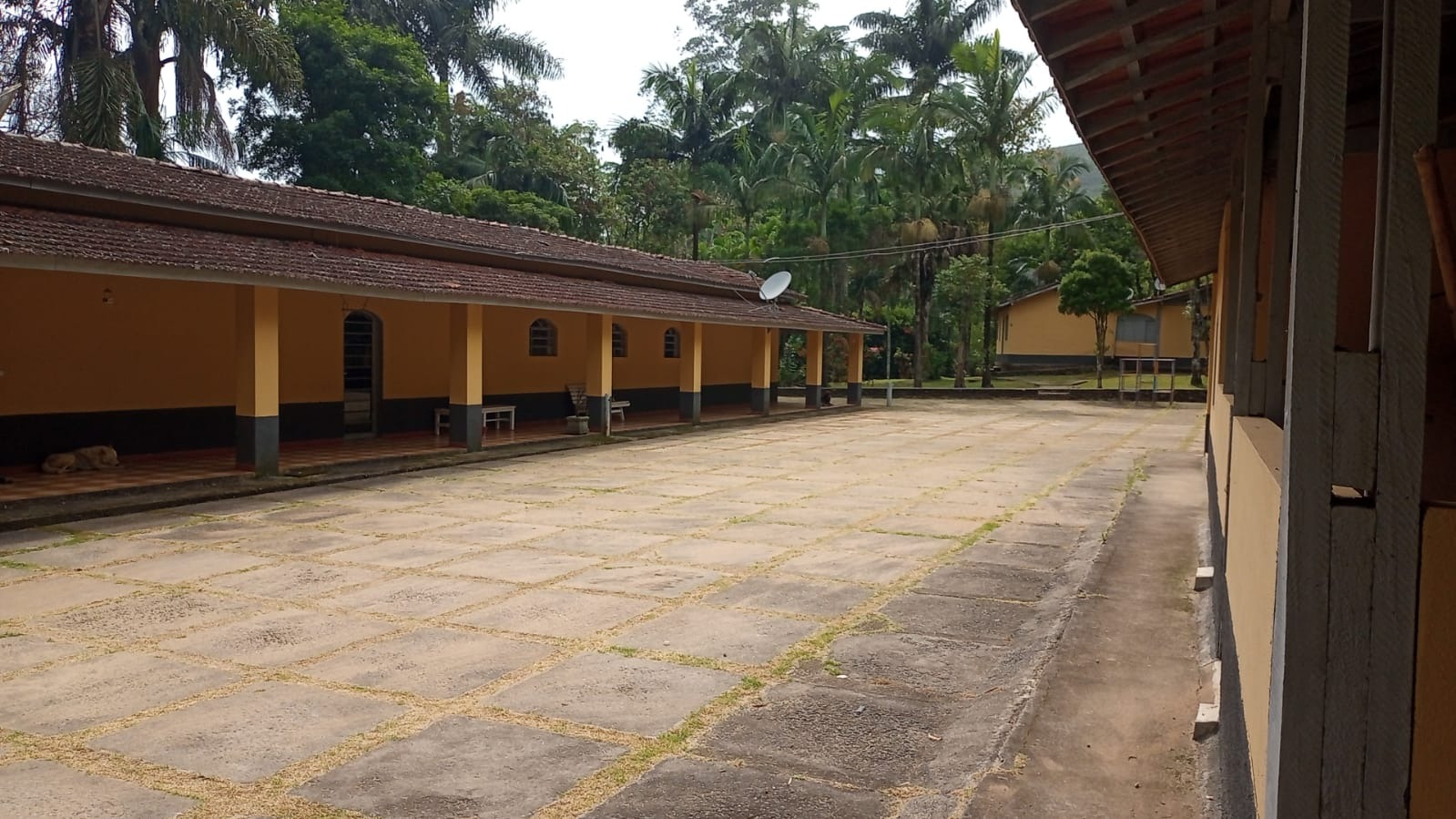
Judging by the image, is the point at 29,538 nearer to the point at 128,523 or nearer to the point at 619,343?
the point at 128,523

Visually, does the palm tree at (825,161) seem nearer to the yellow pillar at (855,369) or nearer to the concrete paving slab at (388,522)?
the yellow pillar at (855,369)

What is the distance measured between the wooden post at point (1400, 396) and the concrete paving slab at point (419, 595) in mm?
5197

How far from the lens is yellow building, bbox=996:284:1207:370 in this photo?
119 feet

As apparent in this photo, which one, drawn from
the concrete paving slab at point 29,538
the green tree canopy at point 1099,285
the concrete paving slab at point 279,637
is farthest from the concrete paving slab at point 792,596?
the green tree canopy at point 1099,285

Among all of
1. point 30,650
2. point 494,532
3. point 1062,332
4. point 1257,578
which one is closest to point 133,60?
point 494,532

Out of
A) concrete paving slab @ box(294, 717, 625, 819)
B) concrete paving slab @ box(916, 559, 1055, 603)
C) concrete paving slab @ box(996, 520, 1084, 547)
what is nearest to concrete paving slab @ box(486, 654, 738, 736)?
concrete paving slab @ box(294, 717, 625, 819)

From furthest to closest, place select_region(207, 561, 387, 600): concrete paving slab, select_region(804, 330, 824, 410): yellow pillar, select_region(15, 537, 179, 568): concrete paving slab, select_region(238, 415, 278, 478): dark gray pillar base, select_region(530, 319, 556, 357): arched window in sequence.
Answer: select_region(804, 330, 824, 410): yellow pillar
select_region(530, 319, 556, 357): arched window
select_region(238, 415, 278, 478): dark gray pillar base
select_region(15, 537, 179, 568): concrete paving slab
select_region(207, 561, 387, 600): concrete paving slab

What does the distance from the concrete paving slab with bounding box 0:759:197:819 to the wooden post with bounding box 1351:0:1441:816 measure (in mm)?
3630

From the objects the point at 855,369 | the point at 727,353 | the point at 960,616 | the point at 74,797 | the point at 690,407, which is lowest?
the point at 74,797

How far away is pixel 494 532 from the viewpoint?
28.9 feet

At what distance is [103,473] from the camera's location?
11.0 meters

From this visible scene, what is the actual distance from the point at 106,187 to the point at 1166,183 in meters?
10.8

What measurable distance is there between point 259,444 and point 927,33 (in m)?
37.1

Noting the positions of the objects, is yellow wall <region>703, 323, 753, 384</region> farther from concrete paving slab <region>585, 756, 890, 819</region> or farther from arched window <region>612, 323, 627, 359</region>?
concrete paving slab <region>585, 756, 890, 819</region>
